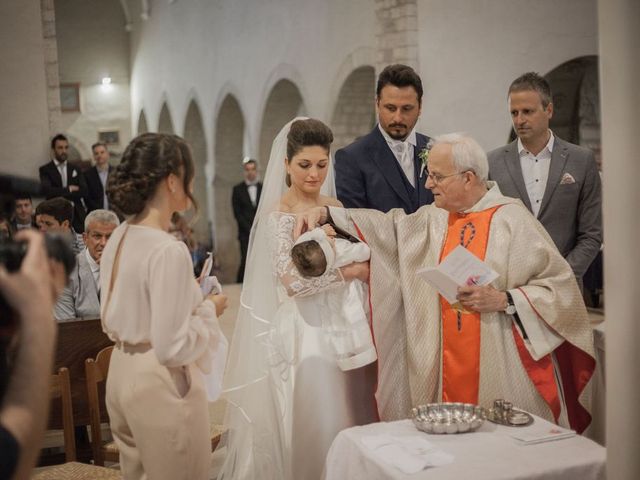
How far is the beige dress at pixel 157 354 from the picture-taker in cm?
248

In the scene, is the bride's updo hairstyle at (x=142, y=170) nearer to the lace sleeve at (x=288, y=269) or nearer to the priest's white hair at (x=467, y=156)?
the lace sleeve at (x=288, y=269)

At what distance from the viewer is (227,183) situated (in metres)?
18.2

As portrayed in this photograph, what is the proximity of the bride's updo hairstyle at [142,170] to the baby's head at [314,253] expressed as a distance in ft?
2.93

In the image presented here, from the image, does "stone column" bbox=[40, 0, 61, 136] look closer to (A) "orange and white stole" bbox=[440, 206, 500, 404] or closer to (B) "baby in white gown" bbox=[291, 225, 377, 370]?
(B) "baby in white gown" bbox=[291, 225, 377, 370]

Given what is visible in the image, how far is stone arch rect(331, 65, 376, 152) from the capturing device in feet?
39.2

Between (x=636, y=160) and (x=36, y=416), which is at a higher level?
(x=636, y=160)

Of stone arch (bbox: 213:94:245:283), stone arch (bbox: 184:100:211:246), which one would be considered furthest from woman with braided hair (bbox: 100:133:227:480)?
stone arch (bbox: 184:100:211:246)

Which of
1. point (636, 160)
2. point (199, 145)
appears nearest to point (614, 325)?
point (636, 160)

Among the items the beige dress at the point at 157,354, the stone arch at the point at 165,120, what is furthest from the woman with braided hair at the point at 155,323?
the stone arch at the point at 165,120

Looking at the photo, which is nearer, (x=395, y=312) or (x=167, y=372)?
(x=167, y=372)

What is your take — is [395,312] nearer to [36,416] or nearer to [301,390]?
[301,390]

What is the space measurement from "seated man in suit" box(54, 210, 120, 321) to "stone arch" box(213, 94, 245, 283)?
12.7 m

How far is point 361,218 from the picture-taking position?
11.6ft

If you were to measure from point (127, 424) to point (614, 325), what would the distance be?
178 centimetres
